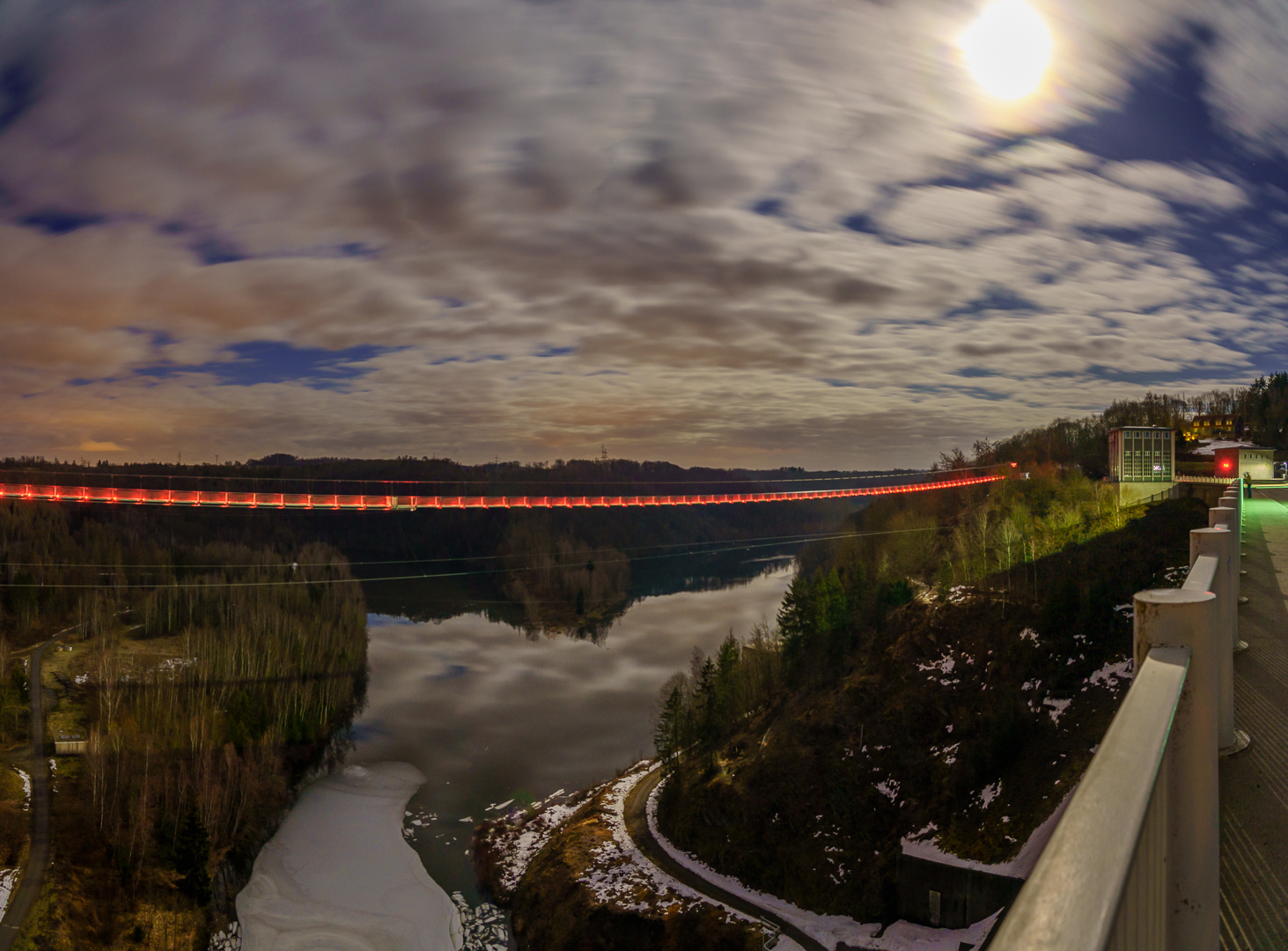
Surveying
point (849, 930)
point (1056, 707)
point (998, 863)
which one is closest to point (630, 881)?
point (849, 930)

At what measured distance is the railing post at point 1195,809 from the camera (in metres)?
2.08

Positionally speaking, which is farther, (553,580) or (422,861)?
(553,580)

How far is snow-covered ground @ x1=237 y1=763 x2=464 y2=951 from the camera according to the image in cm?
2894

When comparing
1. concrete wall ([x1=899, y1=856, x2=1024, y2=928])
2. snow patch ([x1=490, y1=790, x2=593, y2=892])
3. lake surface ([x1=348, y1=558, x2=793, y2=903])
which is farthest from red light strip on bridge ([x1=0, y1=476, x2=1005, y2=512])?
concrete wall ([x1=899, y1=856, x2=1024, y2=928])

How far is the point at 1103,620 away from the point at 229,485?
128 m

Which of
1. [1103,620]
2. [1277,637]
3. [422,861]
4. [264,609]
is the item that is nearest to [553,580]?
[264,609]

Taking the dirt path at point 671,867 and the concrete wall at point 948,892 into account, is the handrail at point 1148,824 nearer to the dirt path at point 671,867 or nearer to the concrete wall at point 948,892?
the concrete wall at point 948,892

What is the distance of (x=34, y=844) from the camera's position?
30.3 m

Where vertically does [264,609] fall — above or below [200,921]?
above

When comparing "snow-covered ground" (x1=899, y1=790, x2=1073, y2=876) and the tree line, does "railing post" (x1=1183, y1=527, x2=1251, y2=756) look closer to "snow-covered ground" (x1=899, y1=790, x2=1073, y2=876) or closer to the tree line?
"snow-covered ground" (x1=899, y1=790, x2=1073, y2=876)

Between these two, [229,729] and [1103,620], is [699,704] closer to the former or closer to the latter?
[1103,620]

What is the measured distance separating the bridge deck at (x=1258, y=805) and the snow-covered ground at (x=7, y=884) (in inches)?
1481

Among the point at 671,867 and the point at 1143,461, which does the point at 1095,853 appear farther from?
the point at 1143,461

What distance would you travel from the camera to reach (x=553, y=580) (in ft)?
339
